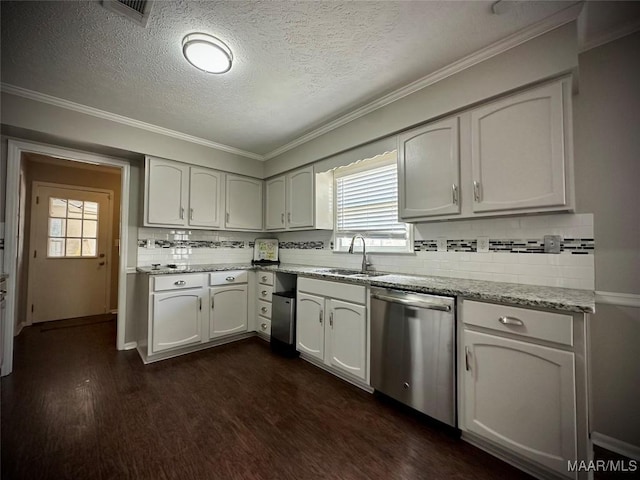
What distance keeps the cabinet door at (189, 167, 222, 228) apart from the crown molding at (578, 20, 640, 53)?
3.58 meters

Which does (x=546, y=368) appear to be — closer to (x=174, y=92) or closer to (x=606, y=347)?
(x=606, y=347)

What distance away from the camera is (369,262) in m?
2.88

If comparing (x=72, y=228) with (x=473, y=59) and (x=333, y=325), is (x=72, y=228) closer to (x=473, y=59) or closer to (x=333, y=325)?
(x=333, y=325)

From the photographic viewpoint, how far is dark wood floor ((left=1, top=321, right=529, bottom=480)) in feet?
4.68

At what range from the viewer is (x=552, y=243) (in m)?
1.80

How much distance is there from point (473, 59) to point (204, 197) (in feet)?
10.1

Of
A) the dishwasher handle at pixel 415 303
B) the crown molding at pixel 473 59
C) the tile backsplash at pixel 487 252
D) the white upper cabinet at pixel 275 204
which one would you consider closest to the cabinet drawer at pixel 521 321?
the dishwasher handle at pixel 415 303

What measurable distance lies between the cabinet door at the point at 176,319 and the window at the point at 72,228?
8.87ft

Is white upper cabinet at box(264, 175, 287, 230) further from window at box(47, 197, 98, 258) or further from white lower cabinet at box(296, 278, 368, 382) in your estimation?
window at box(47, 197, 98, 258)

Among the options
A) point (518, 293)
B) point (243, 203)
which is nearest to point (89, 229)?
point (243, 203)

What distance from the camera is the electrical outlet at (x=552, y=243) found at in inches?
70.0

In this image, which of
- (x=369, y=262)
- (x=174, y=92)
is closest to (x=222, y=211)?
(x=174, y=92)

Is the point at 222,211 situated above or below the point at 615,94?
below

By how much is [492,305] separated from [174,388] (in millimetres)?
2434
